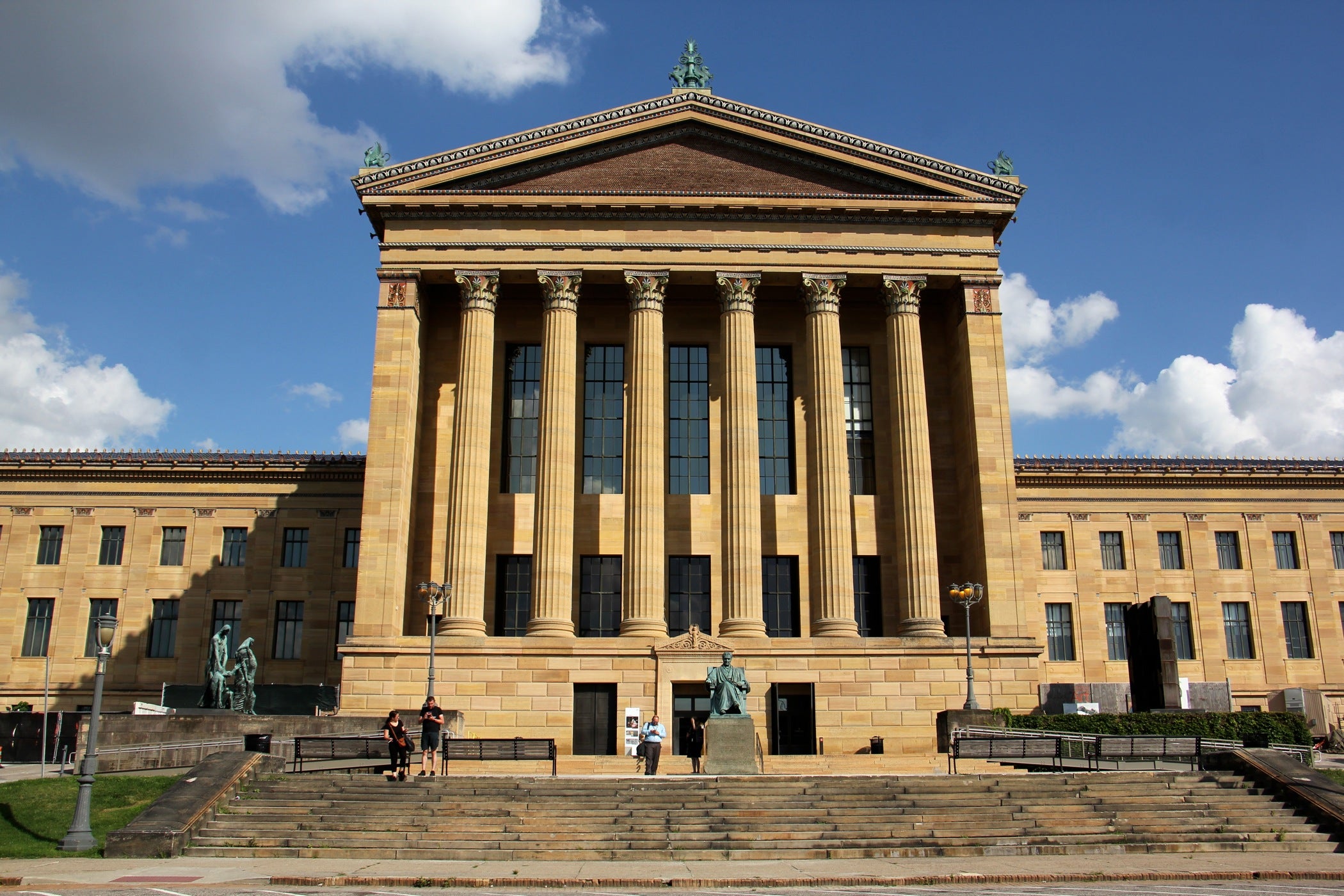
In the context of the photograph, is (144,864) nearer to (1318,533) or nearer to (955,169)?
(955,169)

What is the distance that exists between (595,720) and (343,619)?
1754 cm

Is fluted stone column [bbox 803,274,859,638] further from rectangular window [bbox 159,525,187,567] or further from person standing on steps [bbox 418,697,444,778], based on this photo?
rectangular window [bbox 159,525,187,567]

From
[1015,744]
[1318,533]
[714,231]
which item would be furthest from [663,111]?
[1318,533]

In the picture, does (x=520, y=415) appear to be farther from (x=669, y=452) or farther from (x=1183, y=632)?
(x=1183, y=632)

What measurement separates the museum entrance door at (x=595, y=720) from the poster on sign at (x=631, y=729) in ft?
2.10

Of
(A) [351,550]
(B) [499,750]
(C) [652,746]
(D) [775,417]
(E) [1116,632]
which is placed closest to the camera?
(B) [499,750]

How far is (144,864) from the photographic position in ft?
69.2

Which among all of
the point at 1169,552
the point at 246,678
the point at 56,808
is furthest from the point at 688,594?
the point at 1169,552

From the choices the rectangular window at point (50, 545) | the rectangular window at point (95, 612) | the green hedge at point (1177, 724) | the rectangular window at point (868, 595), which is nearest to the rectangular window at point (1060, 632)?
the green hedge at point (1177, 724)

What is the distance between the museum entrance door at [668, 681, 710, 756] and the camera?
134ft

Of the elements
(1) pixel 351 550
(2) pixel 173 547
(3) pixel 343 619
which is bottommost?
(3) pixel 343 619

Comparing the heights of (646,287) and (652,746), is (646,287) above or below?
above

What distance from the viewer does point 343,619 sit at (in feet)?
174

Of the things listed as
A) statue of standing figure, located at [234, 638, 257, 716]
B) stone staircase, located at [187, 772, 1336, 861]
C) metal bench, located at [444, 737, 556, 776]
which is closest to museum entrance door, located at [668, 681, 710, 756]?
metal bench, located at [444, 737, 556, 776]
